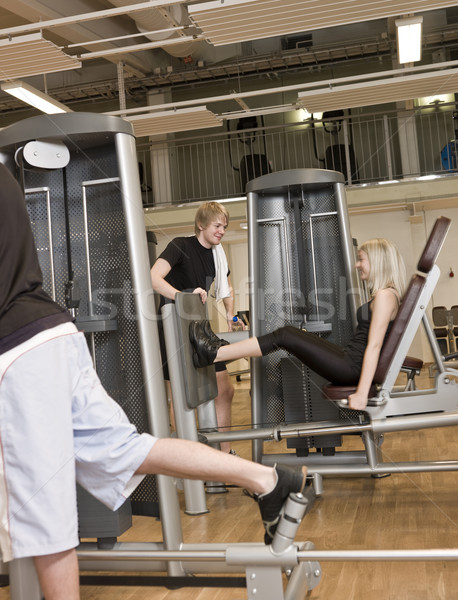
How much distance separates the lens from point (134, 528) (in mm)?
2852

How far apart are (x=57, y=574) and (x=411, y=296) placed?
1855 mm

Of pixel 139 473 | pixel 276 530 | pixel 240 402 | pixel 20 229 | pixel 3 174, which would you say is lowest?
pixel 240 402

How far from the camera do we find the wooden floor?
6.40 ft

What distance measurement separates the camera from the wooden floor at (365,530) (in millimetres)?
1950

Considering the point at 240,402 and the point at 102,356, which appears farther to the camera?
the point at 240,402

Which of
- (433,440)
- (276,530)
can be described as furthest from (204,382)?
(433,440)

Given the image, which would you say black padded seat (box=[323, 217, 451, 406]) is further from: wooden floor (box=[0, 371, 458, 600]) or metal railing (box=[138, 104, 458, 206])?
metal railing (box=[138, 104, 458, 206])

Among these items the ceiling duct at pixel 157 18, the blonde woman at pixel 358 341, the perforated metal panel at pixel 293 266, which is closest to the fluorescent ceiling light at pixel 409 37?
the ceiling duct at pixel 157 18

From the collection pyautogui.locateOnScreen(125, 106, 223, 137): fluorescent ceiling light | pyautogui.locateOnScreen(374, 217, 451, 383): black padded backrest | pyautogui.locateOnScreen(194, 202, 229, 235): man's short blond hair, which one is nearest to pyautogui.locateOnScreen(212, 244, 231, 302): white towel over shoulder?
pyautogui.locateOnScreen(194, 202, 229, 235): man's short blond hair

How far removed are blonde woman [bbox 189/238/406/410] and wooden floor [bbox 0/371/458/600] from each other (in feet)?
1.54

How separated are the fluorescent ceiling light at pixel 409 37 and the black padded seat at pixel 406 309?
4176 millimetres

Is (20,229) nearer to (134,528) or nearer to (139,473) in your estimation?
(139,473)

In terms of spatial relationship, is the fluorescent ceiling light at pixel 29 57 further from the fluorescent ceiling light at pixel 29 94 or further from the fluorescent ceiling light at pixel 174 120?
the fluorescent ceiling light at pixel 174 120

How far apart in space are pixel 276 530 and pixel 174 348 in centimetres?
119
